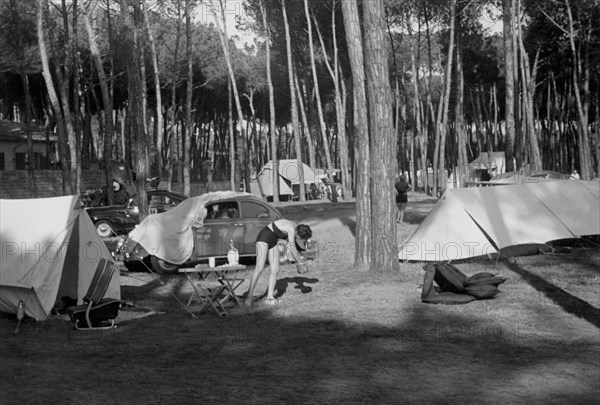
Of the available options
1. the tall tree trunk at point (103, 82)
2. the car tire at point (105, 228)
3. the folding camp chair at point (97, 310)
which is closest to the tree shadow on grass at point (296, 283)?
the folding camp chair at point (97, 310)

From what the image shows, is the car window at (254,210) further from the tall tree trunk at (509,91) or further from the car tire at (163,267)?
the tall tree trunk at (509,91)

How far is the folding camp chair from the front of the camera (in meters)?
10.8

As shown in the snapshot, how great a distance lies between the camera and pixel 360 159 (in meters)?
16.2

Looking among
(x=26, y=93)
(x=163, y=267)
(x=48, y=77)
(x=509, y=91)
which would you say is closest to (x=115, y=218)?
(x=48, y=77)

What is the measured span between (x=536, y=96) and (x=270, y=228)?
43905 mm

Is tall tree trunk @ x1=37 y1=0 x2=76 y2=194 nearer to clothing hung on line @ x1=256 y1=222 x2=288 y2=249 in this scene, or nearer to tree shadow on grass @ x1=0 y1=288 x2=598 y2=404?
clothing hung on line @ x1=256 y1=222 x2=288 y2=249

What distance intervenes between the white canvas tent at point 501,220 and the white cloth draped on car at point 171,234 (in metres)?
4.26

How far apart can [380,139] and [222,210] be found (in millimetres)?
3823

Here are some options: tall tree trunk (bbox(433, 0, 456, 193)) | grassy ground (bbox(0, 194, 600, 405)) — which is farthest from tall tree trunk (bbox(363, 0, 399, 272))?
tall tree trunk (bbox(433, 0, 456, 193))

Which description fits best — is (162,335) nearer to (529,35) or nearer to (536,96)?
(529,35)

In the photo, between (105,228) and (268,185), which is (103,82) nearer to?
(105,228)

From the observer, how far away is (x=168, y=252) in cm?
1650

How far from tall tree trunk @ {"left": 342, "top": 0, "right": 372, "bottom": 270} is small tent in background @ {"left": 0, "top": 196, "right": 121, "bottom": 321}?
5.33 metres

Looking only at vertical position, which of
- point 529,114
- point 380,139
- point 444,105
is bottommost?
point 380,139
